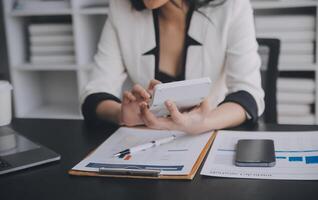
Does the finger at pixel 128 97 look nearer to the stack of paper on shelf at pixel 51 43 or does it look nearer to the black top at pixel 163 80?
the black top at pixel 163 80

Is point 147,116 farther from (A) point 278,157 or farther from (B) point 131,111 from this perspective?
(A) point 278,157

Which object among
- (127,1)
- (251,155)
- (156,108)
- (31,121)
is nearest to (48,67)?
(127,1)

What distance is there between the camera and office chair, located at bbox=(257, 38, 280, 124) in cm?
142

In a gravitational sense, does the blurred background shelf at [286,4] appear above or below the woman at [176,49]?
above

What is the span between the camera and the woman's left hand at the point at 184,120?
0.94m

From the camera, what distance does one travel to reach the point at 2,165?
2.70ft

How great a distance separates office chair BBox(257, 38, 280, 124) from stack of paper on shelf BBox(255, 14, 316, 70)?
55 cm

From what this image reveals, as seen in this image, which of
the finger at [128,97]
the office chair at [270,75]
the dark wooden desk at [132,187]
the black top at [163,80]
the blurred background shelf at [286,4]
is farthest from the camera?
the blurred background shelf at [286,4]

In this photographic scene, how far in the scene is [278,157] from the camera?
82 cm

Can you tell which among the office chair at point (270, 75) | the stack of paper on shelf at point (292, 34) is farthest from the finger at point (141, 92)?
the stack of paper on shelf at point (292, 34)

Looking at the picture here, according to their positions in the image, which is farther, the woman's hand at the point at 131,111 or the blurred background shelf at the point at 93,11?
the blurred background shelf at the point at 93,11

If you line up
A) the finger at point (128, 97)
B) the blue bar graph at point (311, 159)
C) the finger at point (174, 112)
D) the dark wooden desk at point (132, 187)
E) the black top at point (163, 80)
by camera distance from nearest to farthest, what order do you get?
the dark wooden desk at point (132, 187) → the blue bar graph at point (311, 159) → the finger at point (174, 112) → the finger at point (128, 97) → the black top at point (163, 80)

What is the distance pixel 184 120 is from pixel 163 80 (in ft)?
1.49

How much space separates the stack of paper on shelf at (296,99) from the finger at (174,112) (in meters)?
1.23
